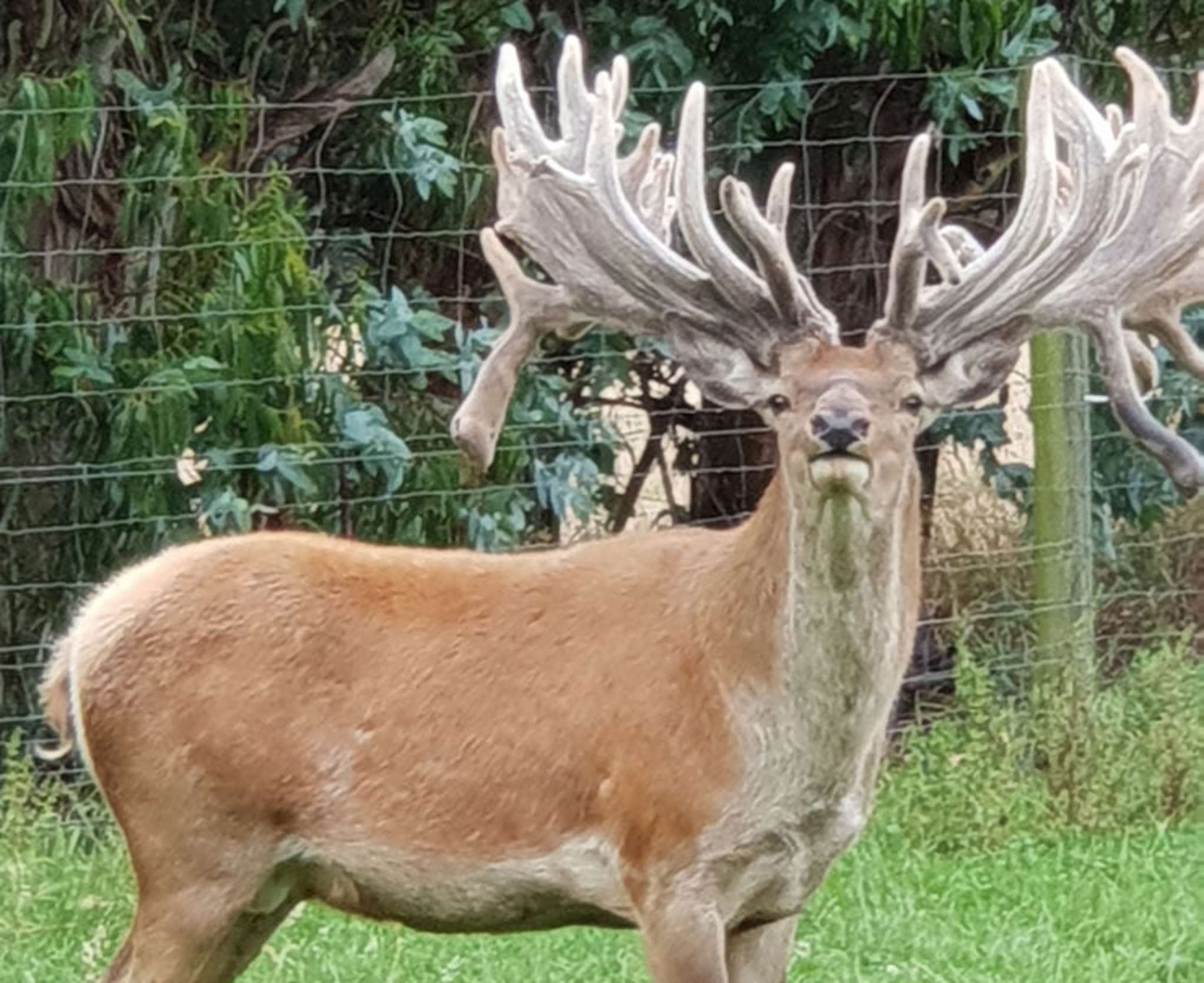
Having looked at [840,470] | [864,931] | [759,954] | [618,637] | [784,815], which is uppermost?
[840,470]

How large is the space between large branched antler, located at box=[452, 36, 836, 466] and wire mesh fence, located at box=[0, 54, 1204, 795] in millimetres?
2101

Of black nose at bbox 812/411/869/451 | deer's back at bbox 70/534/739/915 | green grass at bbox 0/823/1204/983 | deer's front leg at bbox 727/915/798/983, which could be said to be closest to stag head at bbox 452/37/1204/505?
black nose at bbox 812/411/869/451

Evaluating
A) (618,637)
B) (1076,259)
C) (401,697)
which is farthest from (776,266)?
(401,697)

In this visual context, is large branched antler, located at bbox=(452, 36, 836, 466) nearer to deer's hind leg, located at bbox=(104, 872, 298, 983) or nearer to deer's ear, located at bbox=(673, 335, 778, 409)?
deer's ear, located at bbox=(673, 335, 778, 409)

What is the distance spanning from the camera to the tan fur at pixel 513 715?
16.3 ft

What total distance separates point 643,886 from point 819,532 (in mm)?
640

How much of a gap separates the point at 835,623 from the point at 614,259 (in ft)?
2.37

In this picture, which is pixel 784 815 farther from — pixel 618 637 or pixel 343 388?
pixel 343 388

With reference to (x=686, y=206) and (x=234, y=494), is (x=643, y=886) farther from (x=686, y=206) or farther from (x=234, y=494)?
(x=234, y=494)

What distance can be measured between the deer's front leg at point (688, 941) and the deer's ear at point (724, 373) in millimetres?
819

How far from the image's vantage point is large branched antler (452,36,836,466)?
497cm

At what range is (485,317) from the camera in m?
8.23

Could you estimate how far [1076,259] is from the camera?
499 centimetres

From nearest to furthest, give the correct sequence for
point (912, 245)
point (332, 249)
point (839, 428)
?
point (839, 428) → point (912, 245) → point (332, 249)
